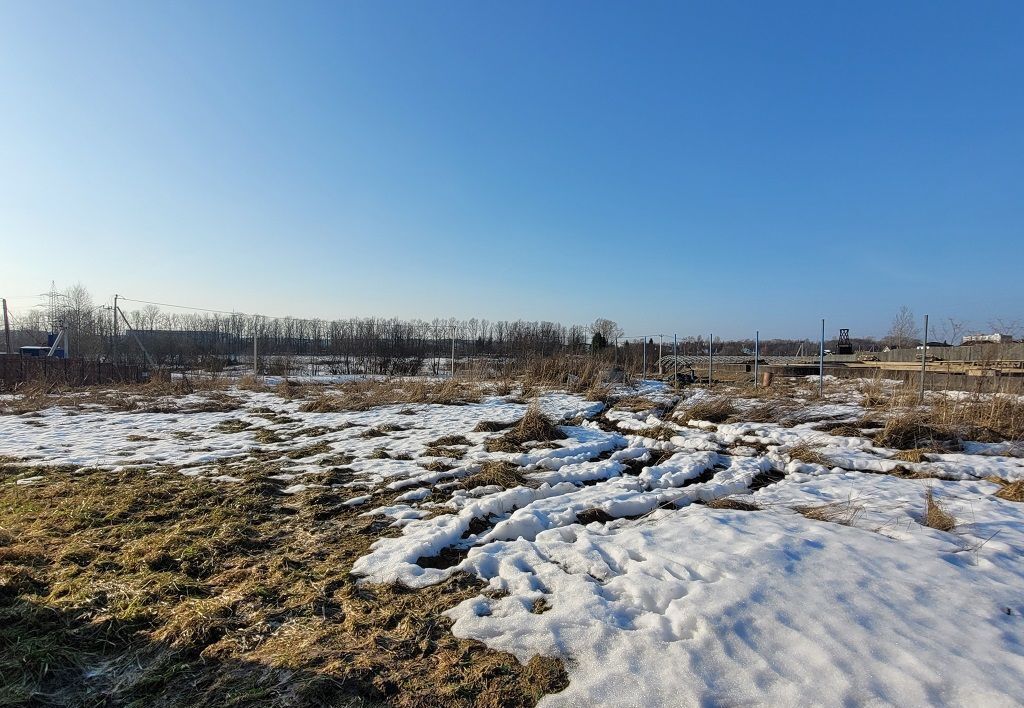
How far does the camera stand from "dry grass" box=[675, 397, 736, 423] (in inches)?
344

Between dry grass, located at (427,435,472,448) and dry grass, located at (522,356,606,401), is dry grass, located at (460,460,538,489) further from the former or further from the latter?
dry grass, located at (522,356,606,401)

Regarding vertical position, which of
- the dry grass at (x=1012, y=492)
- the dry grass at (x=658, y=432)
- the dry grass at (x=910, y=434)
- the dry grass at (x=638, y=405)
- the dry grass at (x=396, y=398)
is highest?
the dry grass at (x=910, y=434)

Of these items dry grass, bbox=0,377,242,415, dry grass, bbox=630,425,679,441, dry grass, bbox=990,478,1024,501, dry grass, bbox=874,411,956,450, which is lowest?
dry grass, bbox=0,377,242,415

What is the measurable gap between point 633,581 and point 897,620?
49.7 inches

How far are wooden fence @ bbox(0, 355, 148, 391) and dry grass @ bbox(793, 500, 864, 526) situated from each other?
861 inches

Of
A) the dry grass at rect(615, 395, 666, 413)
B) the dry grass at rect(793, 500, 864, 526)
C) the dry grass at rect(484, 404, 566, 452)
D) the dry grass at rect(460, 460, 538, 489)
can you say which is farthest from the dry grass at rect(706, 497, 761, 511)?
the dry grass at rect(615, 395, 666, 413)

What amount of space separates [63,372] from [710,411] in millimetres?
22962

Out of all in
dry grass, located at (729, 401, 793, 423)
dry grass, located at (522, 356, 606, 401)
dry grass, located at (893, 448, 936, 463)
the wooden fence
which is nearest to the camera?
dry grass, located at (893, 448, 936, 463)

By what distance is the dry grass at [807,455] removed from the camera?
18.6ft

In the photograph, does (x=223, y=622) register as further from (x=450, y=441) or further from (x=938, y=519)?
(x=938, y=519)

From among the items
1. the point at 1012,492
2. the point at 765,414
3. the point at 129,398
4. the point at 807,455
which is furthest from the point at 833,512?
the point at 129,398

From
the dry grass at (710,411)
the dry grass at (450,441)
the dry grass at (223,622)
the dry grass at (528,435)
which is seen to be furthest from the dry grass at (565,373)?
the dry grass at (223,622)

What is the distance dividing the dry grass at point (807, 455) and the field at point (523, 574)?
0.05 meters

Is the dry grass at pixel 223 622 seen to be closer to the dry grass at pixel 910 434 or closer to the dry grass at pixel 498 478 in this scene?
the dry grass at pixel 498 478
